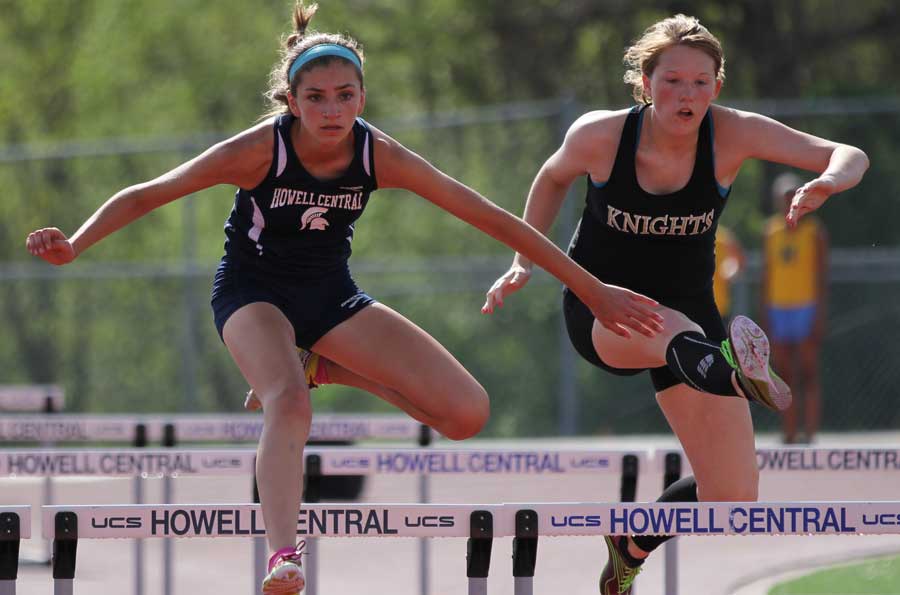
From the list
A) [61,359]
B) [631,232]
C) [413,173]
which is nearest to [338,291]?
[413,173]

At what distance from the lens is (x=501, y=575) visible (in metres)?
8.09

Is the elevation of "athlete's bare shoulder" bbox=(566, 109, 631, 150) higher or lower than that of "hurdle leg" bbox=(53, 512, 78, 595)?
higher

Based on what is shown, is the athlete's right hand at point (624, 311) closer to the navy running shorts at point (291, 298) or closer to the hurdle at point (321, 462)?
the navy running shorts at point (291, 298)

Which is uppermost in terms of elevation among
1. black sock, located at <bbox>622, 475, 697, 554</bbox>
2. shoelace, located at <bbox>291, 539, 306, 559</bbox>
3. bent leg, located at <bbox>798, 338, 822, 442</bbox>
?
bent leg, located at <bbox>798, 338, 822, 442</bbox>

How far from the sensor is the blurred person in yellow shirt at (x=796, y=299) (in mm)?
12078

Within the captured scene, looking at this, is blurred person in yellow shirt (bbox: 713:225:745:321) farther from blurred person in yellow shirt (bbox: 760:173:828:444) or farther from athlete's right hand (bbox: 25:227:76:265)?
athlete's right hand (bbox: 25:227:76:265)

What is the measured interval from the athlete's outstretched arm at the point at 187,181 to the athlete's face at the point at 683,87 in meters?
1.38

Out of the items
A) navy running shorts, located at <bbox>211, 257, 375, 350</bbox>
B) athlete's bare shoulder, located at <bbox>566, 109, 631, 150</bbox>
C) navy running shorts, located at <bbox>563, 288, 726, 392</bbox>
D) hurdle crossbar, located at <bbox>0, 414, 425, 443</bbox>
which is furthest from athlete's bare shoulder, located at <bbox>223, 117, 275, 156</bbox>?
hurdle crossbar, located at <bbox>0, 414, 425, 443</bbox>

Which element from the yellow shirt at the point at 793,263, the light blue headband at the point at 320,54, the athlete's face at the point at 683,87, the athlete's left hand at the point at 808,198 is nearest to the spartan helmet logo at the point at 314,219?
the light blue headband at the point at 320,54

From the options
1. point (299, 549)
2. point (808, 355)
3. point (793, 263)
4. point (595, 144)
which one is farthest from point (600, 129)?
point (808, 355)

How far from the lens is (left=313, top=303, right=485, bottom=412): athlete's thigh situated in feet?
17.8

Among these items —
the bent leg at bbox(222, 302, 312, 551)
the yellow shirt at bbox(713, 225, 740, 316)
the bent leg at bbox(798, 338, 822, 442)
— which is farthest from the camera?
the yellow shirt at bbox(713, 225, 740, 316)

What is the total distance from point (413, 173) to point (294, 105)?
1.58 ft

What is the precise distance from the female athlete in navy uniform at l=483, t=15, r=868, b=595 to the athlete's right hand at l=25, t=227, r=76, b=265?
5.47 feet
